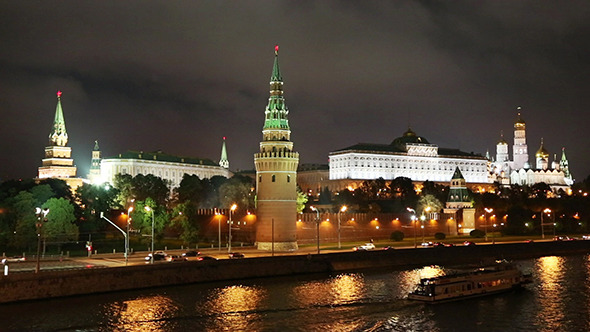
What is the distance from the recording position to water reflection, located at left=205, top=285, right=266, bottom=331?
164 feet

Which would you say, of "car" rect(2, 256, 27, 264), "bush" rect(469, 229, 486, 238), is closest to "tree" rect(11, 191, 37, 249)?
"car" rect(2, 256, 27, 264)

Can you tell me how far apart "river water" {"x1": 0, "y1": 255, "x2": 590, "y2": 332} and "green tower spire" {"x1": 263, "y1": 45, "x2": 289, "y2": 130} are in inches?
1104

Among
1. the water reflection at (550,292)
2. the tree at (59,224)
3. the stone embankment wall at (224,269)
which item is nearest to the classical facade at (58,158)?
the tree at (59,224)

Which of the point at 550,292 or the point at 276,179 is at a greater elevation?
the point at 276,179

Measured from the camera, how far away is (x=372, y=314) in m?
53.6

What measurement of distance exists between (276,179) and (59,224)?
26.0 metres

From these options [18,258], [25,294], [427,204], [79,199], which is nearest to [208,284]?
[25,294]

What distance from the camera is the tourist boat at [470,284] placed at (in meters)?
59.5

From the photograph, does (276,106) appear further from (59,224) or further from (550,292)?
(550,292)

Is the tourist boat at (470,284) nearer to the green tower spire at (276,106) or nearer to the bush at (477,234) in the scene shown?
the green tower spire at (276,106)

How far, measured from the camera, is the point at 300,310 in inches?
2156

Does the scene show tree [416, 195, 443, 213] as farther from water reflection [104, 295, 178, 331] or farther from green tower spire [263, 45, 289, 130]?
water reflection [104, 295, 178, 331]

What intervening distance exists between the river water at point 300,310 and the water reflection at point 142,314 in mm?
65

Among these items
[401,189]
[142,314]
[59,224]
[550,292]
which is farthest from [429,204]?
[142,314]
